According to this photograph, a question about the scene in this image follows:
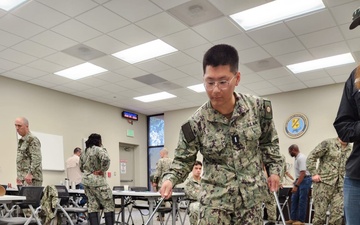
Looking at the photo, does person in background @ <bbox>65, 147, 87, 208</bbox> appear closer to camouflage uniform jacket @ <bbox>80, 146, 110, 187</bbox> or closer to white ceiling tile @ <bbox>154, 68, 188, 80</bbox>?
white ceiling tile @ <bbox>154, 68, 188, 80</bbox>

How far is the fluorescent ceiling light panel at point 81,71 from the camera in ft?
23.2

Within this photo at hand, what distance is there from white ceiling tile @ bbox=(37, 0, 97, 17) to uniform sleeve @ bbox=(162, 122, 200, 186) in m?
3.59

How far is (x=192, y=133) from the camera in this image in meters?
1.53

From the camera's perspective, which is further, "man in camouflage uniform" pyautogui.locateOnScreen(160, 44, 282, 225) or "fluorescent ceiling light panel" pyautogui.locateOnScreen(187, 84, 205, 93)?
"fluorescent ceiling light panel" pyautogui.locateOnScreen(187, 84, 205, 93)

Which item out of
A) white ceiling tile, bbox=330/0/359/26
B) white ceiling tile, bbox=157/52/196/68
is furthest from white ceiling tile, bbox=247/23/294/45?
white ceiling tile, bbox=157/52/196/68

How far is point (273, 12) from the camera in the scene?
4949mm

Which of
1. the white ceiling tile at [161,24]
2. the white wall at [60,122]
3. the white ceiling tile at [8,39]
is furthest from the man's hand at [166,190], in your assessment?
the white wall at [60,122]

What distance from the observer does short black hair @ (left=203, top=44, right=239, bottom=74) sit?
4.82ft

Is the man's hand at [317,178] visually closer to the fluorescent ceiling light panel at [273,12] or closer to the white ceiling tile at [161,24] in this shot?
the fluorescent ceiling light panel at [273,12]

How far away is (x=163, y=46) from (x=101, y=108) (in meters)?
4.65

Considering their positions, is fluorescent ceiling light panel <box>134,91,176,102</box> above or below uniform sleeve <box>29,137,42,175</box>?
above

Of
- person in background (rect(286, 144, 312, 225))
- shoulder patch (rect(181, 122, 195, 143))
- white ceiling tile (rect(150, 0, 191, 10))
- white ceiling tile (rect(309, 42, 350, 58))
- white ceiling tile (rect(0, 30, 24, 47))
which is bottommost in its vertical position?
person in background (rect(286, 144, 312, 225))

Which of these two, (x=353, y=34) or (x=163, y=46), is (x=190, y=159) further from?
(x=353, y=34)

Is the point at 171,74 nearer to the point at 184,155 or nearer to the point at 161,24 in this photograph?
the point at 161,24
